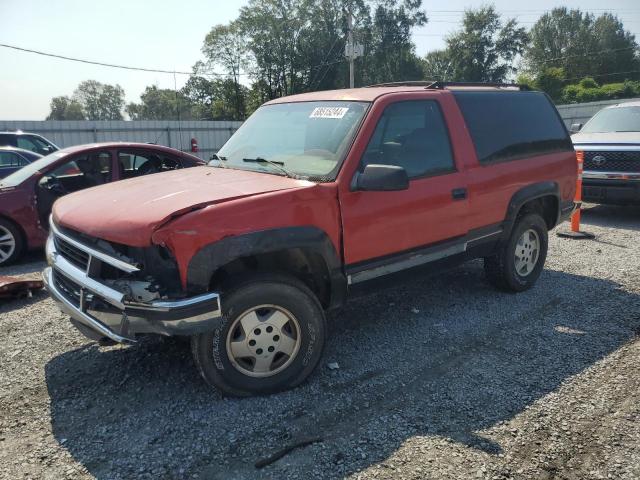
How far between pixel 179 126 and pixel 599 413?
24040 mm

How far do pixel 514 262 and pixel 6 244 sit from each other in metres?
6.30

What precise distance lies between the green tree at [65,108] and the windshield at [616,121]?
97.6 meters

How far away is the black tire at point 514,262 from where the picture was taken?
5.07 m

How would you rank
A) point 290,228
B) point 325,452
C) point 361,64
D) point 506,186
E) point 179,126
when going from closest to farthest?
point 325,452 → point 290,228 → point 506,186 → point 179,126 → point 361,64

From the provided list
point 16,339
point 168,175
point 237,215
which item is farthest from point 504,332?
point 16,339

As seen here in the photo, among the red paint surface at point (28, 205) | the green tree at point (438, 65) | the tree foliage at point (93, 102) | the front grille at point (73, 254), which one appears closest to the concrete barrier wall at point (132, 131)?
the red paint surface at point (28, 205)

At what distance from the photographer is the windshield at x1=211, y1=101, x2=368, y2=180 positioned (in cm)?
365

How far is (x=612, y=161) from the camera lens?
873 centimetres

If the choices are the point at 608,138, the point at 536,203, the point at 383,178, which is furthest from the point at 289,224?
the point at 608,138

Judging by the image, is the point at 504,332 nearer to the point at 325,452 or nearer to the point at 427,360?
the point at 427,360

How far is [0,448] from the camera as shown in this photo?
2.85 metres

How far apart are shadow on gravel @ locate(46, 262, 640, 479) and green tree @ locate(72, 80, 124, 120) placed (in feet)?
333

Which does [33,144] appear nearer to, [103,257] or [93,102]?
[103,257]

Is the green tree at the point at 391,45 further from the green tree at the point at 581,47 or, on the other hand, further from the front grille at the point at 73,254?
the front grille at the point at 73,254
